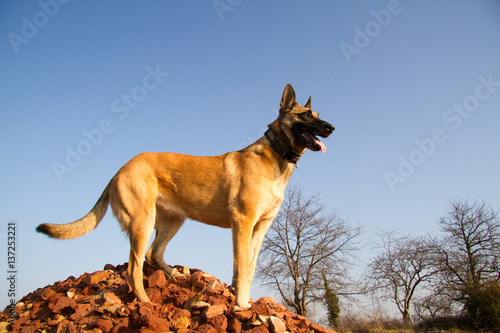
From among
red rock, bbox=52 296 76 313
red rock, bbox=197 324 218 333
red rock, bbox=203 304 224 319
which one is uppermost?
red rock, bbox=52 296 76 313

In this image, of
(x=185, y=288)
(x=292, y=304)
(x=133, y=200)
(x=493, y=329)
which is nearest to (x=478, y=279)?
(x=493, y=329)

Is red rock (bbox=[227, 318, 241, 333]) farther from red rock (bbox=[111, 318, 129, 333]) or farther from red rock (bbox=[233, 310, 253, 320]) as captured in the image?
red rock (bbox=[111, 318, 129, 333])

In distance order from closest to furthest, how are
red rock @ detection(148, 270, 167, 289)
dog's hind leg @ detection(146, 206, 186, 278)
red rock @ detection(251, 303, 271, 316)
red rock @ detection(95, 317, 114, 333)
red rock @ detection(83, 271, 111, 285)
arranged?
red rock @ detection(95, 317, 114, 333) < red rock @ detection(251, 303, 271, 316) < red rock @ detection(148, 270, 167, 289) < red rock @ detection(83, 271, 111, 285) < dog's hind leg @ detection(146, 206, 186, 278)

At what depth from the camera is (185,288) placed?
221 inches

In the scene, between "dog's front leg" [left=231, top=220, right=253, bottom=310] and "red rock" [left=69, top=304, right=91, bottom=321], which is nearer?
"dog's front leg" [left=231, top=220, right=253, bottom=310]

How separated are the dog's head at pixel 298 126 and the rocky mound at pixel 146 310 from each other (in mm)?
2590

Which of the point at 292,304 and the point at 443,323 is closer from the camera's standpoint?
the point at 443,323

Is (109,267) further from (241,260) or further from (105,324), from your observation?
(241,260)

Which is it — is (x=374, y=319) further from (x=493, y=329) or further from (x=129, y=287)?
(x=129, y=287)

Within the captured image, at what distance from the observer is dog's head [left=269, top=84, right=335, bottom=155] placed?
5234 mm

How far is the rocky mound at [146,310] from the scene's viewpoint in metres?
4.50

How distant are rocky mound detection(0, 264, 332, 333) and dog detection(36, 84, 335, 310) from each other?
0.41 metres

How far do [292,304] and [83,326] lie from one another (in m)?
17.6

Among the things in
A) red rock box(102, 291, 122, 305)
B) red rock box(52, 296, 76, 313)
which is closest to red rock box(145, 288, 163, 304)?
red rock box(102, 291, 122, 305)
